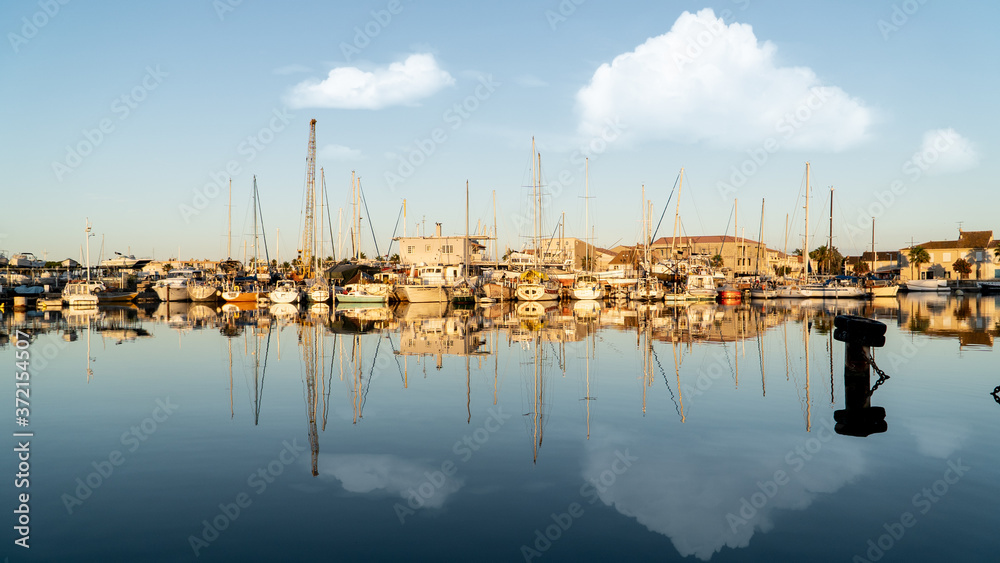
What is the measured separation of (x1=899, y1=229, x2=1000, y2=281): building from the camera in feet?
388

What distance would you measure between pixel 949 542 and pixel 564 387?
10.2 m

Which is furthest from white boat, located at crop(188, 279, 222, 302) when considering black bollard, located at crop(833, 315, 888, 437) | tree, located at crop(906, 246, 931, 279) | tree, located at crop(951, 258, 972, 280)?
tree, located at crop(951, 258, 972, 280)

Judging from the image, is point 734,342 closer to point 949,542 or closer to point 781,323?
point 781,323

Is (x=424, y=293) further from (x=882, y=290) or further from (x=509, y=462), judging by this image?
(x=509, y=462)

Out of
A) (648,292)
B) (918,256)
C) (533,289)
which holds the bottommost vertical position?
(648,292)

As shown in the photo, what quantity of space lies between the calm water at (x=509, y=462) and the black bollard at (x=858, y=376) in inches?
12.3

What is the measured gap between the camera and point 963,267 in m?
118

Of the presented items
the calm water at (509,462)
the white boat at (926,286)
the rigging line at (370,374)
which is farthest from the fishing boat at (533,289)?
the white boat at (926,286)

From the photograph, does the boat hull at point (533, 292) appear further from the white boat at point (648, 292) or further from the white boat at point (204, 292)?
the white boat at point (204, 292)

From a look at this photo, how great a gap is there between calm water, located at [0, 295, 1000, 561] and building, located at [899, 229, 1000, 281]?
120m

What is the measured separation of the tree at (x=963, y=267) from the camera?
118 meters

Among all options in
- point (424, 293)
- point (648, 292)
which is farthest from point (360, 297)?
point (648, 292)

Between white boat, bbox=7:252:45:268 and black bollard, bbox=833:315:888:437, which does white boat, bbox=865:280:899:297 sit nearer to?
black bollard, bbox=833:315:888:437

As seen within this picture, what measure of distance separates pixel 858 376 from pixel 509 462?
6.87m
